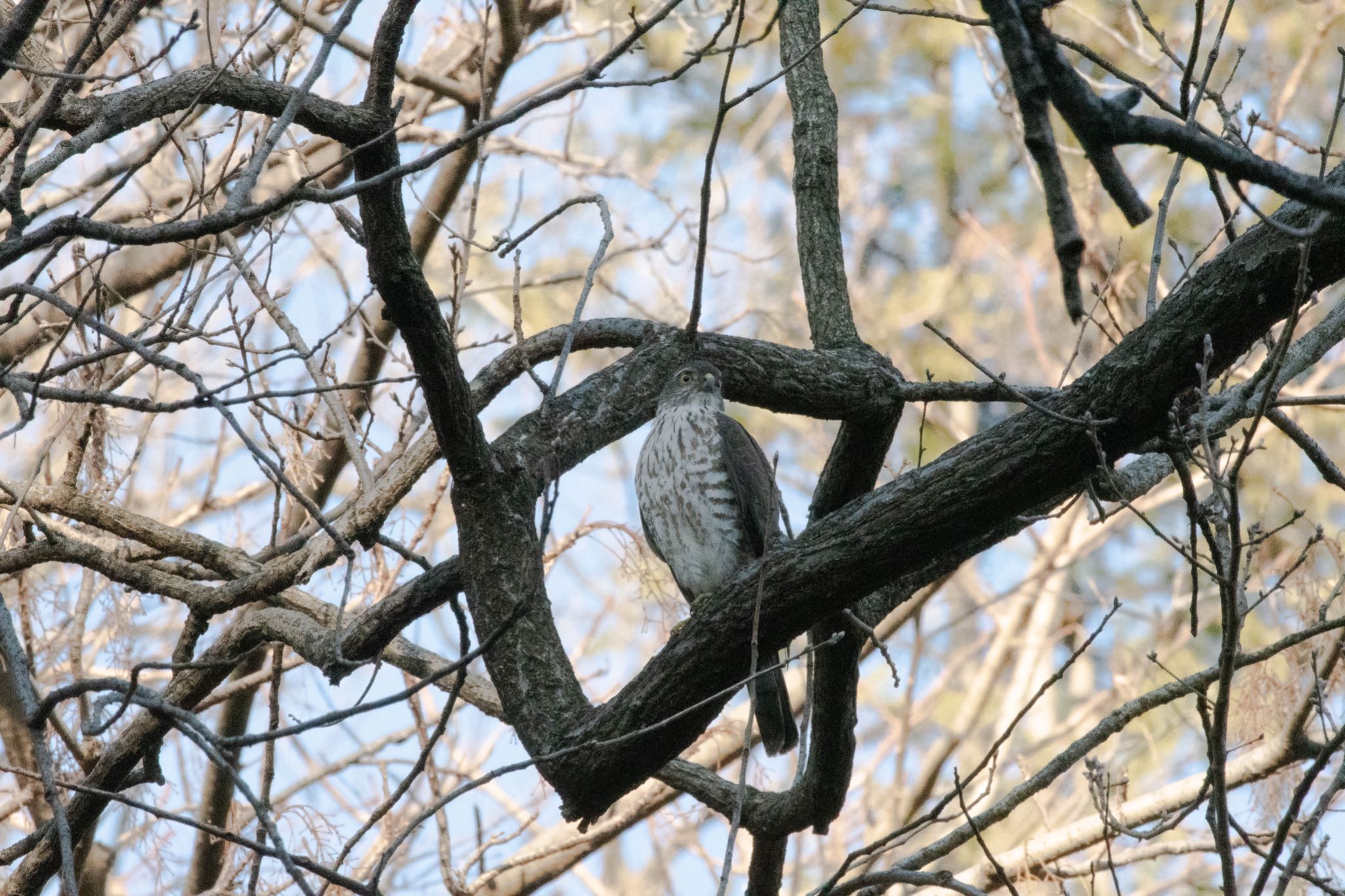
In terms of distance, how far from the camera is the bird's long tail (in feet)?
13.3

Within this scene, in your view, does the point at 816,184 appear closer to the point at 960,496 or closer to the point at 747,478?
the point at 747,478

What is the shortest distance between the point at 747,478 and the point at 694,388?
634 millimetres

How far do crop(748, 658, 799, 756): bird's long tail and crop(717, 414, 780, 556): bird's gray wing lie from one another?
577 millimetres

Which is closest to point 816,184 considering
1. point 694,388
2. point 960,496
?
point 694,388

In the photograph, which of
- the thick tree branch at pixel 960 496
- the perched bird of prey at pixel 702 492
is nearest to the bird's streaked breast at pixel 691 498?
the perched bird of prey at pixel 702 492

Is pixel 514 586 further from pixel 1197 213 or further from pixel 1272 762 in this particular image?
pixel 1197 213

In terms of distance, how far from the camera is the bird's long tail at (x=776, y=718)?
405cm

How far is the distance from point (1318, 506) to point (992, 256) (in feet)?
10.9

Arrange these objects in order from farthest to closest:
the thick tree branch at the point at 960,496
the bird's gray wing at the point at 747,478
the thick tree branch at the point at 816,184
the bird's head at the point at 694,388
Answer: the bird's gray wing at the point at 747,478, the thick tree branch at the point at 816,184, the bird's head at the point at 694,388, the thick tree branch at the point at 960,496

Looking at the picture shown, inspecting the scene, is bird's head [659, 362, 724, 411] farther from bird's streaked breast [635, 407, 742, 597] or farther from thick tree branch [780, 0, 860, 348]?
thick tree branch [780, 0, 860, 348]

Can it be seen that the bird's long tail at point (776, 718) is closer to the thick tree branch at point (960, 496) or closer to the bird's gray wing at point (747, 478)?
the bird's gray wing at point (747, 478)

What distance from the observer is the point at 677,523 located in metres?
4.73

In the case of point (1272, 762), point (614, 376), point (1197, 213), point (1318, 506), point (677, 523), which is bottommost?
point (1272, 762)

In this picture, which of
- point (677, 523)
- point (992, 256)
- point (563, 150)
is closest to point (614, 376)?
point (677, 523)
